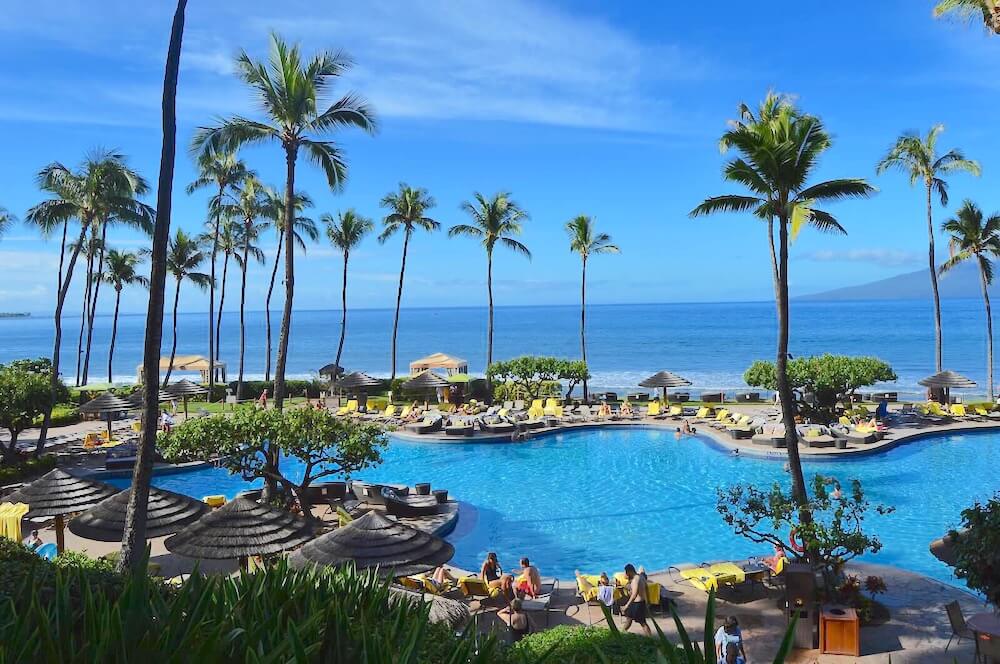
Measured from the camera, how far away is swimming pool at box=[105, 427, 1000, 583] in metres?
16.0

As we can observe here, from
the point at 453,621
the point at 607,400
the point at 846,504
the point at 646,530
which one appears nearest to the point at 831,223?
the point at 846,504

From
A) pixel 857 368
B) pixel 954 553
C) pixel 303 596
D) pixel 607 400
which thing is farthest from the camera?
pixel 607 400

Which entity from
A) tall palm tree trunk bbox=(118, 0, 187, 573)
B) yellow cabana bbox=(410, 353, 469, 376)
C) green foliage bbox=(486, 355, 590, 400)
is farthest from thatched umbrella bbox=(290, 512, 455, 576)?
yellow cabana bbox=(410, 353, 469, 376)

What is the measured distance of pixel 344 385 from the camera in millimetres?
37469

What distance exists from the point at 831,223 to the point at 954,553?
7399 mm

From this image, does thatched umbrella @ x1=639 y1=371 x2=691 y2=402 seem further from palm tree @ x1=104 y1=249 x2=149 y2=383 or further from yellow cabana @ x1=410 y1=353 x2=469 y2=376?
palm tree @ x1=104 y1=249 x2=149 y2=383

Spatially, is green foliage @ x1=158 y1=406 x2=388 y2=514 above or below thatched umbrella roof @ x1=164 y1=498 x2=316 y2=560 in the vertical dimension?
above

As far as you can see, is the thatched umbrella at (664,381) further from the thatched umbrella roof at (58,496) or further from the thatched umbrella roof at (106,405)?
the thatched umbrella roof at (58,496)

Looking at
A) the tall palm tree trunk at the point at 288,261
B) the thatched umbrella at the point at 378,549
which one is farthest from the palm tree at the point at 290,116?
the thatched umbrella at the point at 378,549

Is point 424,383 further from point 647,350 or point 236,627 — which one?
point 647,350

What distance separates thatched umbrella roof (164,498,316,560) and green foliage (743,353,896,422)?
22.3 metres

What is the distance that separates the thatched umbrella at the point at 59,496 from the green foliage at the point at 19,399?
31.2 ft

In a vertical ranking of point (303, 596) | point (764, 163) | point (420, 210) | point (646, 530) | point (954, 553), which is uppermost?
point (420, 210)

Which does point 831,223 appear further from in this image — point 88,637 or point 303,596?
point 88,637
